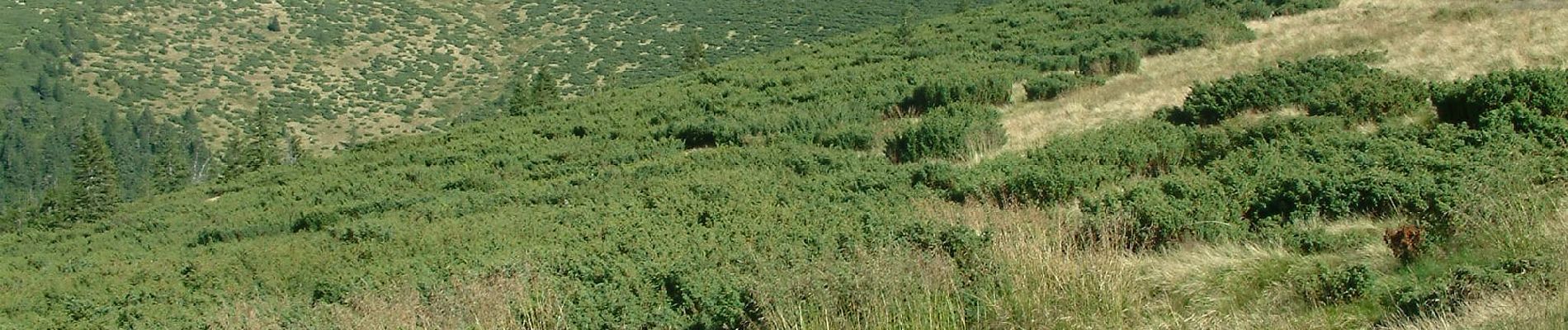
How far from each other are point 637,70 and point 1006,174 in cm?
5073

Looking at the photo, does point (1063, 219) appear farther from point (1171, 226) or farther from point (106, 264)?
point (106, 264)

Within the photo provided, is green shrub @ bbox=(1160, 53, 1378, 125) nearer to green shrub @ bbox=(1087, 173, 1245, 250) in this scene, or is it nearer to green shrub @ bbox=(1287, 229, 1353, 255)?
green shrub @ bbox=(1087, 173, 1245, 250)

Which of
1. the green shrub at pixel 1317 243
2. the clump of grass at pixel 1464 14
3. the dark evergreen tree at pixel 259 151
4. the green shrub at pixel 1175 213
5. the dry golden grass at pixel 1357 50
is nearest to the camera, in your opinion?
the green shrub at pixel 1317 243

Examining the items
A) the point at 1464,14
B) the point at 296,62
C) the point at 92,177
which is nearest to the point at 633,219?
the point at 1464,14

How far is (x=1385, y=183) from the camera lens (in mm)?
5555

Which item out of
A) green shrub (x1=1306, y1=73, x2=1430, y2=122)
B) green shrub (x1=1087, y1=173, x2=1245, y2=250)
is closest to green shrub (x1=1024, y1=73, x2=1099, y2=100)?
green shrub (x1=1306, y1=73, x2=1430, y2=122)

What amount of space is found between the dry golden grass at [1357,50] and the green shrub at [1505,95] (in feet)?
7.50

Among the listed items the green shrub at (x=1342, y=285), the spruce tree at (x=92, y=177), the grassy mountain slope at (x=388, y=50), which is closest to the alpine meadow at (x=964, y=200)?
the green shrub at (x=1342, y=285)

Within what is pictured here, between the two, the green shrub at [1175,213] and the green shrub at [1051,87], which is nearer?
the green shrub at [1175,213]

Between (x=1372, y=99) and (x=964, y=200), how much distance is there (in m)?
3.64

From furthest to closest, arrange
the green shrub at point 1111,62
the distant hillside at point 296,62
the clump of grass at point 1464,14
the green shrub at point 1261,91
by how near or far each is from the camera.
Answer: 1. the distant hillside at point 296,62
2. the green shrub at point 1111,62
3. the clump of grass at point 1464,14
4. the green shrub at point 1261,91

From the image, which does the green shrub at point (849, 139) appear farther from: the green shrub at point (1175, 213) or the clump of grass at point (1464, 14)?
the clump of grass at point (1464, 14)

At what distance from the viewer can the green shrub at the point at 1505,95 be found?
7020mm

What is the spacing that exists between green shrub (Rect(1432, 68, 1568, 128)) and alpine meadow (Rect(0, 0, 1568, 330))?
31 mm
